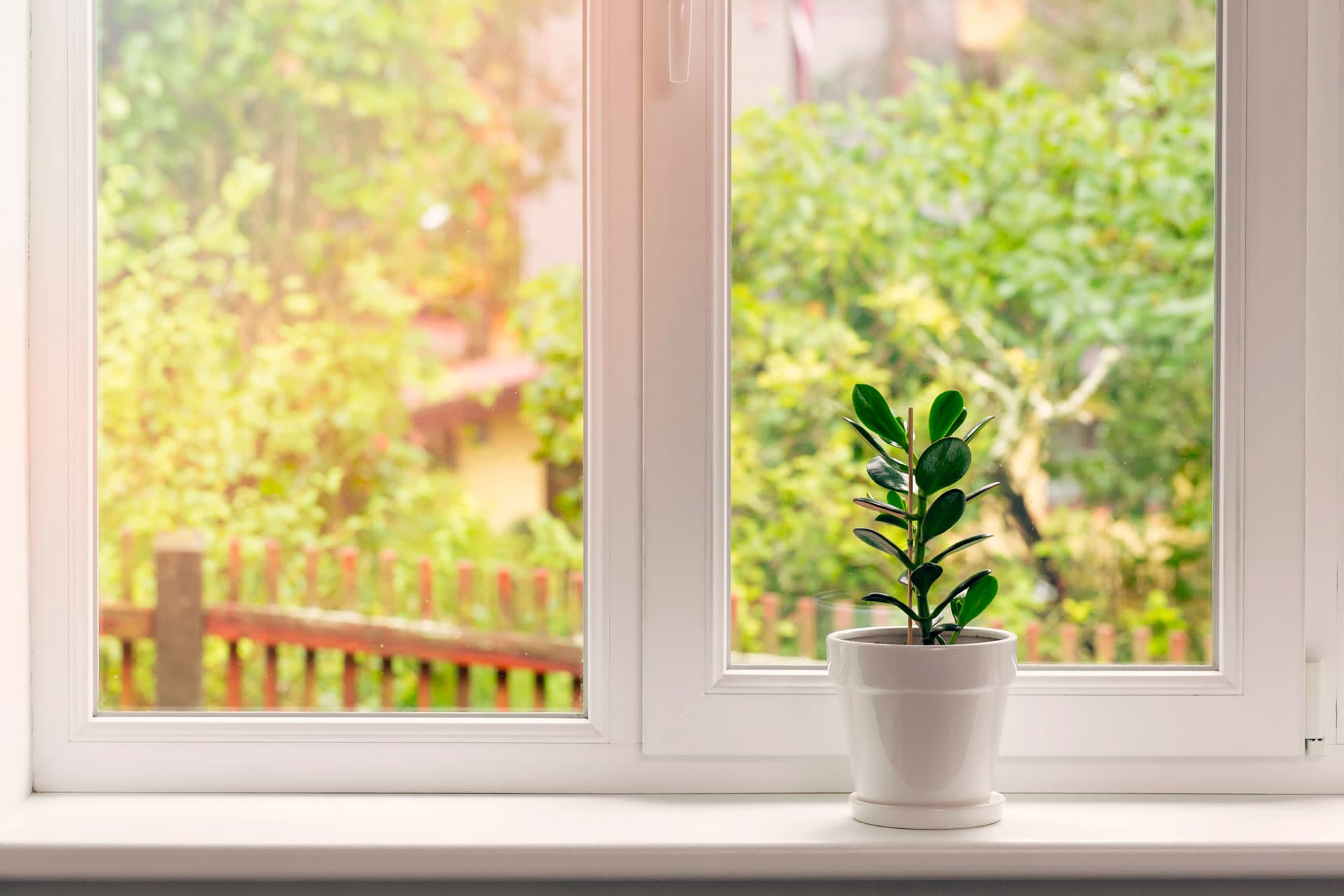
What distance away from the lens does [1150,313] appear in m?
1.14

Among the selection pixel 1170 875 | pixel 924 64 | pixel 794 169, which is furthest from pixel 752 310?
pixel 1170 875

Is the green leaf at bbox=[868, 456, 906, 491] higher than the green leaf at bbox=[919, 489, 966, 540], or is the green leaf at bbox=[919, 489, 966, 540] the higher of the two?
the green leaf at bbox=[868, 456, 906, 491]

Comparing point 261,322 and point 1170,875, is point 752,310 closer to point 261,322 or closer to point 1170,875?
point 261,322

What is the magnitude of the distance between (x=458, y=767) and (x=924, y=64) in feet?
2.75

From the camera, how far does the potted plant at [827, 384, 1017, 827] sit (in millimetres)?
960

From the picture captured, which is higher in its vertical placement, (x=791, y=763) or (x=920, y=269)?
(x=920, y=269)

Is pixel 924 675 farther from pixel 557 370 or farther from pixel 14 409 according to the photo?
pixel 14 409

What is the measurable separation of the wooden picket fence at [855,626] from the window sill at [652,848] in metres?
0.18

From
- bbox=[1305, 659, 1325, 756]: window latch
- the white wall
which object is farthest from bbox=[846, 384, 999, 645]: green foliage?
the white wall

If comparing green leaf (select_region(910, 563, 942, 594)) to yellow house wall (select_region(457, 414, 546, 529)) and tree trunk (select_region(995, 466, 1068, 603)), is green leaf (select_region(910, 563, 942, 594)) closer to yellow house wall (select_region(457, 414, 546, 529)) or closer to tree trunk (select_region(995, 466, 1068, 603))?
tree trunk (select_region(995, 466, 1068, 603))

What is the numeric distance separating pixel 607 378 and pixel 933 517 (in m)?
0.34

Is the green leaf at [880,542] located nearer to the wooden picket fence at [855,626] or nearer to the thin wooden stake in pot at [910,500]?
the thin wooden stake in pot at [910,500]

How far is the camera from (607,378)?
1115 millimetres

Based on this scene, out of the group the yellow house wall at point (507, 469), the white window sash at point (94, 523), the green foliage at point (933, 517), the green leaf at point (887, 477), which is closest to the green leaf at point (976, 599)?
the green foliage at point (933, 517)
